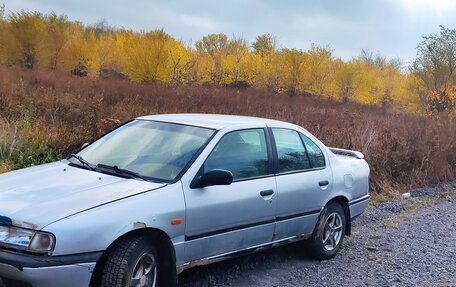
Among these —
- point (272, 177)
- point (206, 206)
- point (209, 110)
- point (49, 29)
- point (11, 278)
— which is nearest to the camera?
point (11, 278)

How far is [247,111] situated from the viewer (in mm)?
16188

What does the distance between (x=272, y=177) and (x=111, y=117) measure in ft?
21.3

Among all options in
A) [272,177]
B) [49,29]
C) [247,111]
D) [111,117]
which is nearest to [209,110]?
[247,111]

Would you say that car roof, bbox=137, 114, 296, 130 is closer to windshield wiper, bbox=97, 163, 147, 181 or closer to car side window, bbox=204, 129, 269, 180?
car side window, bbox=204, 129, 269, 180

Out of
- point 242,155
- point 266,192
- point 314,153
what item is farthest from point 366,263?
point 242,155

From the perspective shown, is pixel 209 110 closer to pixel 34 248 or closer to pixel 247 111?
pixel 247 111

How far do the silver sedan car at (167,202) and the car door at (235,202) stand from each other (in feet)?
0.04

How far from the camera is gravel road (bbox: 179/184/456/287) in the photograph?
16.6ft

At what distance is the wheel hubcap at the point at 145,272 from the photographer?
3.76m

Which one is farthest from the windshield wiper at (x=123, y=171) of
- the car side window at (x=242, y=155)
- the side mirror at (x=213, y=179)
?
the car side window at (x=242, y=155)

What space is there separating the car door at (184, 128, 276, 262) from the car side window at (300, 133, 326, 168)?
743 mm

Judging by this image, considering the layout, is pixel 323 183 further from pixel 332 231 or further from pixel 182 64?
pixel 182 64

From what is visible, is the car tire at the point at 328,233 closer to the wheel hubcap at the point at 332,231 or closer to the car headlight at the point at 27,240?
the wheel hubcap at the point at 332,231

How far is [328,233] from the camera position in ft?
19.5
